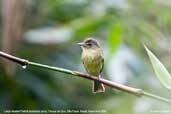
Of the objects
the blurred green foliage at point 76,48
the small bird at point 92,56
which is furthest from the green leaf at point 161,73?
the blurred green foliage at point 76,48

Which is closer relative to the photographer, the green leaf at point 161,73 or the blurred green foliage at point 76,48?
the green leaf at point 161,73

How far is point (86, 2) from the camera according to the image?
2574 millimetres

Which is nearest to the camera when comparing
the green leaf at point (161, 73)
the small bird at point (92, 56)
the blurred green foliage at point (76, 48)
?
the green leaf at point (161, 73)

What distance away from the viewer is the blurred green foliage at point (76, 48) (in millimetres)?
2152

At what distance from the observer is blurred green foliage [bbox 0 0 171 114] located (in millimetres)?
2152

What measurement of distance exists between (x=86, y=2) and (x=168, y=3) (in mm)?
483

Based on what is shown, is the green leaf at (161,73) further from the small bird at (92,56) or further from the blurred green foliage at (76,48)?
the blurred green foliage at (76,48)

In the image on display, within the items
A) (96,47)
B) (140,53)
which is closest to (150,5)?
(140,53)

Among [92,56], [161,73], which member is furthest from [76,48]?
[161,73]

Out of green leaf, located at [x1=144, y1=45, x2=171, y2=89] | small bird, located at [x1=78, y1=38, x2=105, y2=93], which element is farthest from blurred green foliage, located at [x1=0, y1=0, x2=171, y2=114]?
green leaf, located at [x1=144, y1=45, x2=171, y2=89]

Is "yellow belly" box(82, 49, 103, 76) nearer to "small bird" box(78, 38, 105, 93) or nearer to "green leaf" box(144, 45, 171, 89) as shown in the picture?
"small bird" box(78, 38, 105, 93)

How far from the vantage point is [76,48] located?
9.61 feet

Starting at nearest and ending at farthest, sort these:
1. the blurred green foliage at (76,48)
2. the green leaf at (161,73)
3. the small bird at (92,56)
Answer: the green leaf at (161,73), the small bird at (92,56), the blurred green foliage at (76,48)

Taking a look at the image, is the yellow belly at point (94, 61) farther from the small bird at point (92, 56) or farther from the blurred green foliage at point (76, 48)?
the blurred green foliage at point (76, 48)
